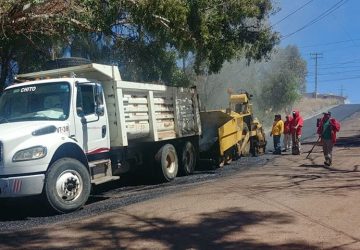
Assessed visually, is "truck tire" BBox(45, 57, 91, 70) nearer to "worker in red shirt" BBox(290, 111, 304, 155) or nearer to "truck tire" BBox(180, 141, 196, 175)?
"truck tire" BBox(180, 141, 196, 175)

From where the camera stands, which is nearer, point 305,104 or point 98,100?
point 98,100

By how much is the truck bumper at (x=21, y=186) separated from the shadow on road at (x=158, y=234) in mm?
1123

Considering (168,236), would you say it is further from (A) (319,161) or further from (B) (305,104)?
(B) (305,104)

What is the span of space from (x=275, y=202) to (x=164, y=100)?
16.6 ft

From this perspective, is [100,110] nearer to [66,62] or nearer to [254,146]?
[66,62]

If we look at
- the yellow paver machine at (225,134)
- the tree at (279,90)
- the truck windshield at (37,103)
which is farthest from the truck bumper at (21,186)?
the tree at (279,90)

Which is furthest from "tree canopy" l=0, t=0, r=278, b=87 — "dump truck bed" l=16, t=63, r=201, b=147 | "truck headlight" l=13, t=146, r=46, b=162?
"truck headlight" l=13, t=146, r=46, b=162

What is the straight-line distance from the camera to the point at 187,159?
46.6 feet

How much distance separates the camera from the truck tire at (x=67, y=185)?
8.53 meters

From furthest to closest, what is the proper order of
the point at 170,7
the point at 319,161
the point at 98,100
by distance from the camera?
the point at 319,161 → the point at 170,7 → the point at 98,100

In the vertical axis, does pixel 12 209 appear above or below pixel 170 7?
below

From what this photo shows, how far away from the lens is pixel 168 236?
6.64 m

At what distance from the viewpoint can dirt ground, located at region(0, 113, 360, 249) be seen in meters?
6.32

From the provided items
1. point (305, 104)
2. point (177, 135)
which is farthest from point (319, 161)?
point (305, 104)
